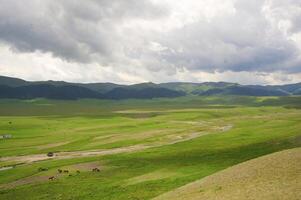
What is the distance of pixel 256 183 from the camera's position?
4234 centimetres

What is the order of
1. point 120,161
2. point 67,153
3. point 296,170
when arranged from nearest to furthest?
1. point 296,170
2. point 120,161
3. point 67,153

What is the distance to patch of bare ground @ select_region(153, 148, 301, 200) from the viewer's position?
37.5 meters

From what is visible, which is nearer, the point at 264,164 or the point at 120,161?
the point at 264,164

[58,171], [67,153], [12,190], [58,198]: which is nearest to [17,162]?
[67,153]

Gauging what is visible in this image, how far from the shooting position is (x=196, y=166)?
75125 millimetres

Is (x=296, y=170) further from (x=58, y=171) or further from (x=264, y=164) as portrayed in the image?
(x=58, y=171)

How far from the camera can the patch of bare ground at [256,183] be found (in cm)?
3747

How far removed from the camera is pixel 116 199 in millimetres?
54344

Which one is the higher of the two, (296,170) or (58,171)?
(296,170)

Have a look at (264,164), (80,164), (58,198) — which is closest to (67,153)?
(80,164)

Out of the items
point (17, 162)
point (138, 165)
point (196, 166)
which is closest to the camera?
point (196, 166)

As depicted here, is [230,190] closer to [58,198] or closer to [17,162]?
[58,198]

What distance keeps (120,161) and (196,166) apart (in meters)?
22.2

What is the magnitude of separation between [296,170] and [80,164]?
58901 millimetres
